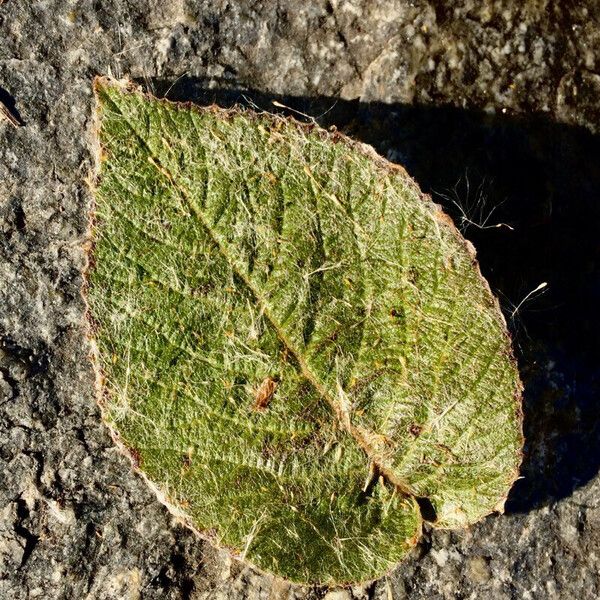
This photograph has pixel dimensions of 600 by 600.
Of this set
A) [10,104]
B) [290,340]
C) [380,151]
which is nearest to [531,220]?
[380,151]

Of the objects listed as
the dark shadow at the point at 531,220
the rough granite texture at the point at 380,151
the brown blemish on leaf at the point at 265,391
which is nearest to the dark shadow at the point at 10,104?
the rough granite texture at the point at 380,151

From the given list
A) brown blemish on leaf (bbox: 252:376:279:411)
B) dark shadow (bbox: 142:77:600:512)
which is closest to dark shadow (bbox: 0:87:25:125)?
dark shadow (bbox: 142:77:600:512)

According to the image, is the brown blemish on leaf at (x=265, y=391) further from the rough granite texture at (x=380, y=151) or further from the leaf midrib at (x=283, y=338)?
the rough granite texture at (x=380, y=151)

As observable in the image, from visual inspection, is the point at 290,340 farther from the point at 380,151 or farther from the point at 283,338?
the point at 380,151

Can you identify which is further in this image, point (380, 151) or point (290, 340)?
point (380, 151)

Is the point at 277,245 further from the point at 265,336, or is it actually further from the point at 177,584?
the point at 177,584

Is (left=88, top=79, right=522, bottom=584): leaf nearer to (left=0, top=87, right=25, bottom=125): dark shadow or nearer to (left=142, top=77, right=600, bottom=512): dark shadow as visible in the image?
(left=142, top=77, right=600, bottom=512): dark shadow

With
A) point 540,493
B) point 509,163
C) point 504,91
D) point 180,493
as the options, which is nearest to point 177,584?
point 180,493
